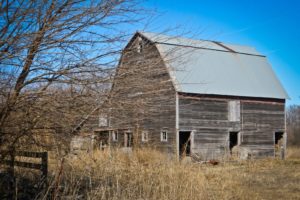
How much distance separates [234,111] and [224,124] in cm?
113

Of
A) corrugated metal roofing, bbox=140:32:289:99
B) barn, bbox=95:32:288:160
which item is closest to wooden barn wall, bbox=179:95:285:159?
barn, bbox=95:32:288:160

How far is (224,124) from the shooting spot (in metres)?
25.2

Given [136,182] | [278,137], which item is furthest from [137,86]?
[278,137]

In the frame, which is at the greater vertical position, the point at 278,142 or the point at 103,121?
the point at 103,121

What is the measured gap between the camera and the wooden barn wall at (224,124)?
23.8 metres

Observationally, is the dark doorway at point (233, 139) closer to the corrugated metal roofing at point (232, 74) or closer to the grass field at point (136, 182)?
the corrugated metal roofing at point (232, 74)

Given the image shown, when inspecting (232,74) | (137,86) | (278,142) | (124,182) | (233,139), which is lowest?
(278,142)

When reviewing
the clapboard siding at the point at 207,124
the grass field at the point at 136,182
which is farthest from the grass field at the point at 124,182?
the clapboard siding at the point at 207,124

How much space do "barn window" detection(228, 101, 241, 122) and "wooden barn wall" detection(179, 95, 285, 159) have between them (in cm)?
22

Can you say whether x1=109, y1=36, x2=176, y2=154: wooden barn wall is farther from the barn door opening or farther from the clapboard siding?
the barn door opening

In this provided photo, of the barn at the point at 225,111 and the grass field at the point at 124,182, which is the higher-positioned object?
the barn at the point at 225,111

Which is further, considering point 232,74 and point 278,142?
point 278,142

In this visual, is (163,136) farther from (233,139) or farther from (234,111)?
Answer: (233,139)

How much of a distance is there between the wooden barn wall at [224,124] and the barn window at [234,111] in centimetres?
22
